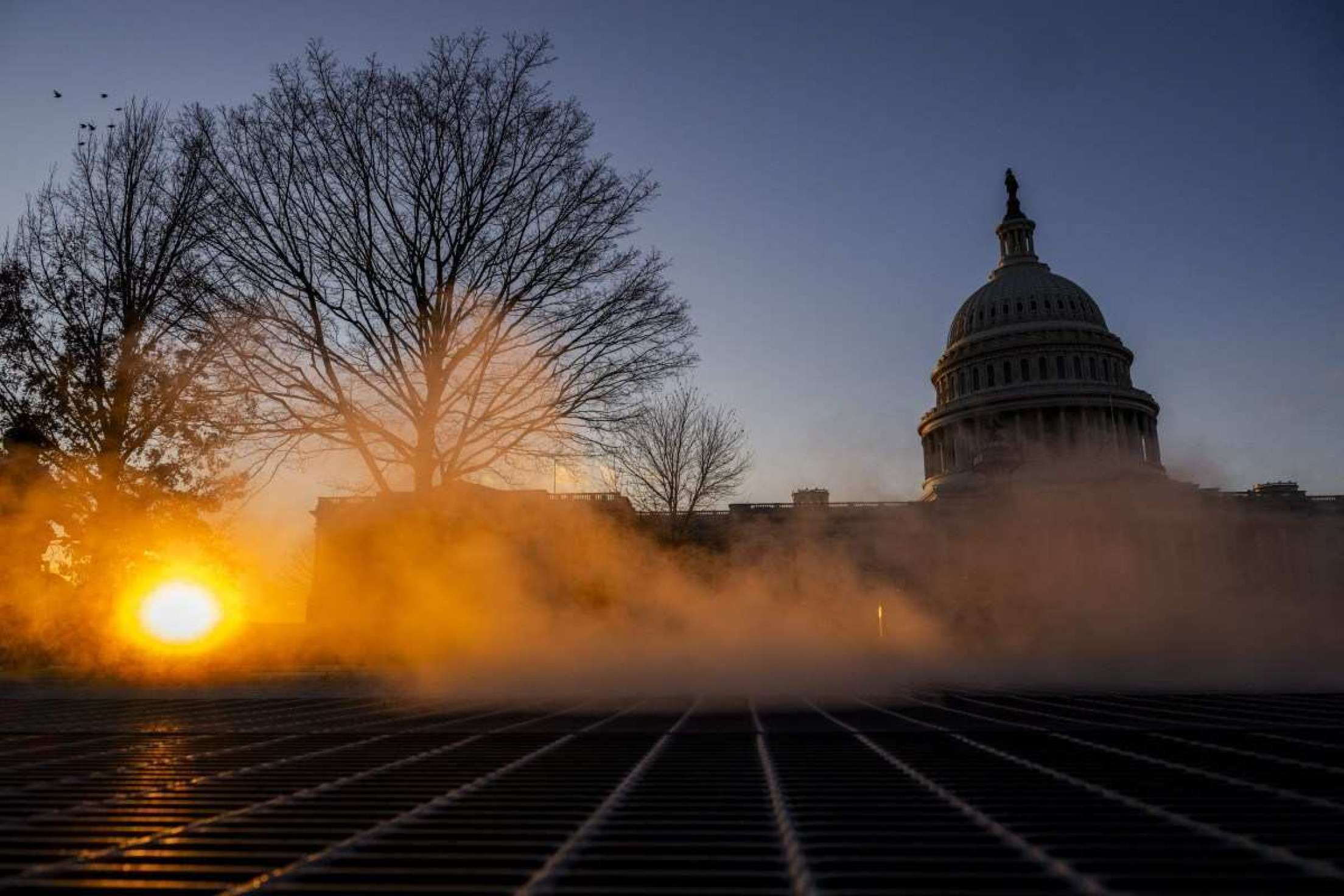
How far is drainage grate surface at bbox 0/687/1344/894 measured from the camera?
1900 millimetres

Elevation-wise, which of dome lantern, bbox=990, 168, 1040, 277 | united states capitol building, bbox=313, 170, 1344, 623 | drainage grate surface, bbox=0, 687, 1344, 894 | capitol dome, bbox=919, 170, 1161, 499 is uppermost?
dome lantern, bbox=990, 168, 1040, 277

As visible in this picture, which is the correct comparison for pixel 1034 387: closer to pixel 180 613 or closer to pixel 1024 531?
pixel 1024 531

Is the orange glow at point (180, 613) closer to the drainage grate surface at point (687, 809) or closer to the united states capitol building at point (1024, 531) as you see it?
the united states capitol building at point (1024, 531)

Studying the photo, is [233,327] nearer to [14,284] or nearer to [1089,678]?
[14,284]

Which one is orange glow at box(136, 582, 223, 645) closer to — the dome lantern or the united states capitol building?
the united states capitol building

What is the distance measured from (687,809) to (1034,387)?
77650 millimetres

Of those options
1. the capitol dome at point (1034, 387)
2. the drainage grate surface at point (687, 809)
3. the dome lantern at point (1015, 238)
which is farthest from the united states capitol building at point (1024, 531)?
the dome lantern at point (1015, 238)

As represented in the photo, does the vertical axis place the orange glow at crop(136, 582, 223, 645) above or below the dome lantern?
below

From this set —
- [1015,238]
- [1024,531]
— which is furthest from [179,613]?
[1015,238]

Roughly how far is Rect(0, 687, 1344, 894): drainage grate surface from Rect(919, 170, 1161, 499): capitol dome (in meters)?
62.3

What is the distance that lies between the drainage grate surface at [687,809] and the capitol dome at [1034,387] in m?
62.3

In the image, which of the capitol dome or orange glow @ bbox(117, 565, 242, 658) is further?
the capitol dome

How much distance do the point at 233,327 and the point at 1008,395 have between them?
230 ft

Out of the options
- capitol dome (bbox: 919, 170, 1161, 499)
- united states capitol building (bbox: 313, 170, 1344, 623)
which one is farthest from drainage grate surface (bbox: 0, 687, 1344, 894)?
capitol dome (bbox: 919, 170, 1161, 499)
